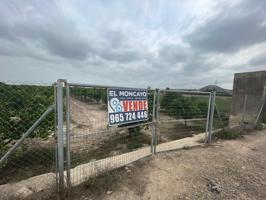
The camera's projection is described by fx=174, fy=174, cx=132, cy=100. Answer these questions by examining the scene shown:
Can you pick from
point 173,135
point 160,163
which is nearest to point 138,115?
point 160,163

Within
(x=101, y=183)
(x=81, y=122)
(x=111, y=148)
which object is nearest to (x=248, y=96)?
(x=111, y=148)

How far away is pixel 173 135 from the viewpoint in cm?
799

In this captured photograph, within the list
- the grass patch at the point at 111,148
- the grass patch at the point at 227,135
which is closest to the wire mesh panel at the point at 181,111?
the grass patch at the point at 227,135

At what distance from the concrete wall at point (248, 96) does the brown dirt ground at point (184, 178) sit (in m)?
4.66

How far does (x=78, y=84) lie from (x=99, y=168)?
1.74m

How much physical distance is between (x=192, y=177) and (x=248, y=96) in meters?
7.70

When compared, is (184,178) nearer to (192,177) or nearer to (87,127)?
(192,177)

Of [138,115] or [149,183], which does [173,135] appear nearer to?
[138,115]

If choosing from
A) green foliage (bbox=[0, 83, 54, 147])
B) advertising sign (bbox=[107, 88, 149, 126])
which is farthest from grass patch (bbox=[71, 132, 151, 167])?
advertising sign (bbox=[107, 88, 149, 126])

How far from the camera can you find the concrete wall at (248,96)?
28.1 ft

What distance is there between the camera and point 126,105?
3559 mm

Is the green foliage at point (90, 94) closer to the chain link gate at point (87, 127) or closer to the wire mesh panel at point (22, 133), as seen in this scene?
the chain link gate at point (87, 127)

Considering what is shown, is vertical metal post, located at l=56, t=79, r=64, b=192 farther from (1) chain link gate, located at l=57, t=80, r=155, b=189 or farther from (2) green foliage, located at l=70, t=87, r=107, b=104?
(2) green foliage, located at l=70, t=87, r=107, b=104

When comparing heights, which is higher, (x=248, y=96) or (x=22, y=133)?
(x=248, y=96)
